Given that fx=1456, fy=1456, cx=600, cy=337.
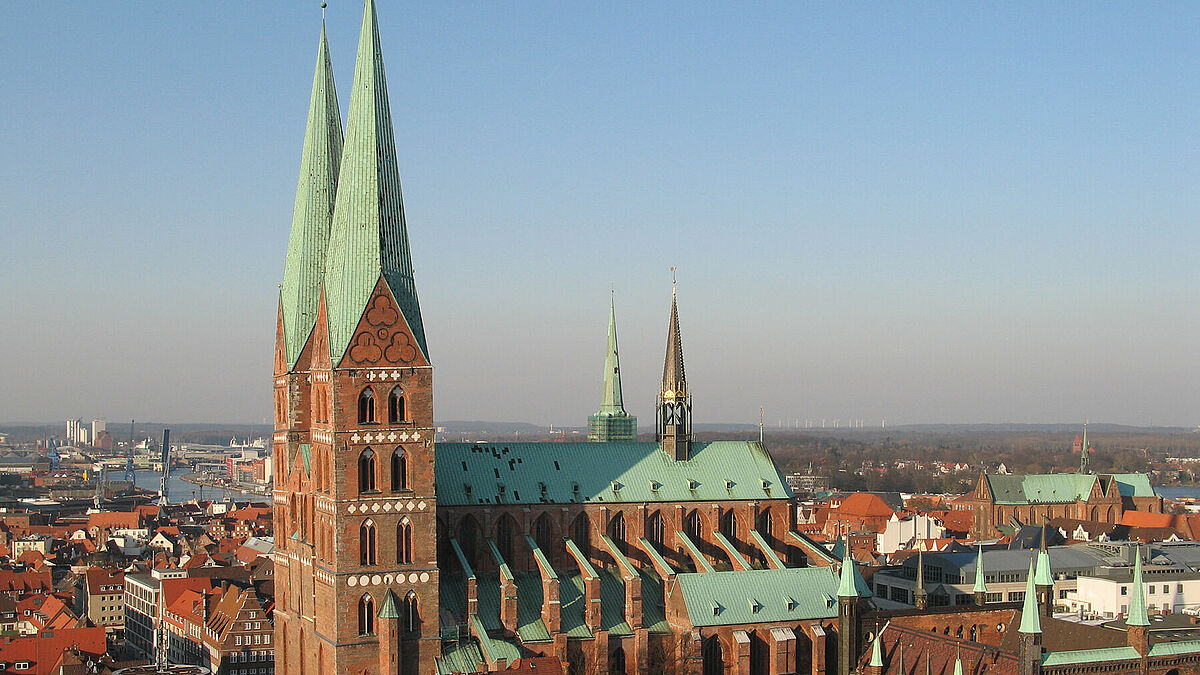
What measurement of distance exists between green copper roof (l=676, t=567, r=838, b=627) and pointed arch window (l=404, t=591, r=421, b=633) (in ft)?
48.6

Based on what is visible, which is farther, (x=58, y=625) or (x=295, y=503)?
(x=58, y=625)

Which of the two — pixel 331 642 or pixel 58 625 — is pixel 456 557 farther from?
pixel 58 625

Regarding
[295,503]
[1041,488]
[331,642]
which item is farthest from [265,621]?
[1041,488]

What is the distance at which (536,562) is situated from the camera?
269 feet

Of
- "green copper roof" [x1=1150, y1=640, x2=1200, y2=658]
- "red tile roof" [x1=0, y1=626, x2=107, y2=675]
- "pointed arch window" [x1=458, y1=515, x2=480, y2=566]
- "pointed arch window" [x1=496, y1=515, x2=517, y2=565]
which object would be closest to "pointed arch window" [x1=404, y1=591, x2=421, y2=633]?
"pointed arch window" [x1=458, y1=515, x2=480, y2=566]

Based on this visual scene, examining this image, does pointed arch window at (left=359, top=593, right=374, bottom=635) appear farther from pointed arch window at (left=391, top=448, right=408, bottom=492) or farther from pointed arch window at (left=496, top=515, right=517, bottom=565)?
pointed arch window at (left=496, top=515, right=517, bottom=565)

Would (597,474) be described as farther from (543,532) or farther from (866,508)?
(866,508)

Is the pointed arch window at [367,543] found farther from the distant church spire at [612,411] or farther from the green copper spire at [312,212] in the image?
the distant church spire at [612,411]

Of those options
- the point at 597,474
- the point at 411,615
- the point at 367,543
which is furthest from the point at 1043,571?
the point at 367,543

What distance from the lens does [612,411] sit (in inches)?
4786

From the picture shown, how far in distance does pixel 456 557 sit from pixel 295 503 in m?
9.61

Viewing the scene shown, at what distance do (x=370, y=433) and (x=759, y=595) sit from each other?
23851mm

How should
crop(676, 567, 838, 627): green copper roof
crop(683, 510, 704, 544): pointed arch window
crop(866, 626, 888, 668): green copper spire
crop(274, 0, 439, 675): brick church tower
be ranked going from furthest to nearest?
1. crop(683, 510, 704, 544): pointed arch window
2. crop(676, 567, 838, 627): green copper roof
3. crop(866, 626, 888, 668): green copper spire
4. crop(274, 0, 439, 675): brick church tower

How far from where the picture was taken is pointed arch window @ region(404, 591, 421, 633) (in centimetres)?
7412
